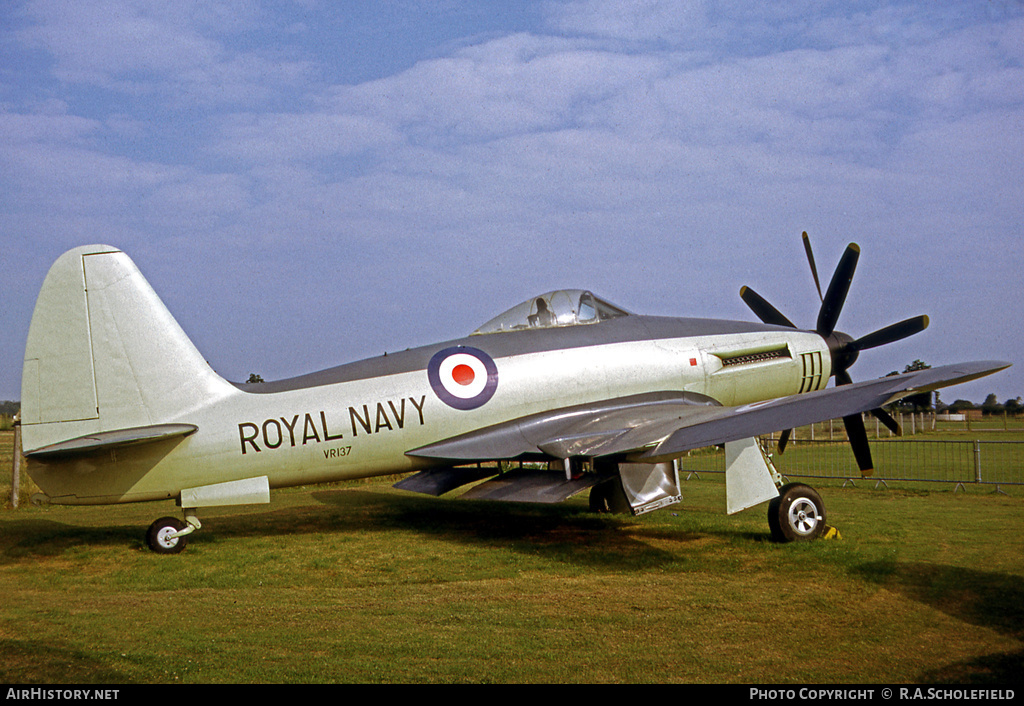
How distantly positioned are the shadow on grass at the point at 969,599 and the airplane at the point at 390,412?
4.97ft

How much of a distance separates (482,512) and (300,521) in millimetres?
3069

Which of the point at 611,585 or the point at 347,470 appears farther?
the point at 347,470

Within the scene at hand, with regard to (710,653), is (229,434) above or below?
above

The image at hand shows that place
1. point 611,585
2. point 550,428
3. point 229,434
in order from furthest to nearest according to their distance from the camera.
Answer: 1. point 550,428
2. point 229,434
3. point 611,585

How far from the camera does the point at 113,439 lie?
26.1ft

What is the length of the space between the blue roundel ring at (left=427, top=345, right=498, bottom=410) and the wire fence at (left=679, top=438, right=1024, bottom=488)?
346 inches

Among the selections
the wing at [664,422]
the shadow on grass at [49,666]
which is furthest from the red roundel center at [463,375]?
the shadow on grass at [49,666]

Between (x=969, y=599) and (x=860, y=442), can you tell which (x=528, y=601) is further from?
(x=860, y=442)

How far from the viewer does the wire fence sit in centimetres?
1589

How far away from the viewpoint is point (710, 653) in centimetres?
478

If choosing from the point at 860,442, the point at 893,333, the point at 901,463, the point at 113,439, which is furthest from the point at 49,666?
the point at 901,463

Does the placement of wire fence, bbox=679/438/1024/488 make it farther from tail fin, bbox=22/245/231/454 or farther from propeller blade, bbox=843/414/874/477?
tail fin, bbox=22/245/231/454

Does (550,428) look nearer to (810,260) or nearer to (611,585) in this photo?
(611,585)
